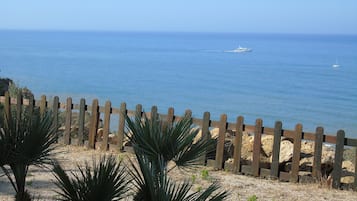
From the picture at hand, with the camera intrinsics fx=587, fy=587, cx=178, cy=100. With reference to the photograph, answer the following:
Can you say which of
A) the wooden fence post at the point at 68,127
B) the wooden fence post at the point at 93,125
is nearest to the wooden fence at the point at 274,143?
the wooden fence post at the point at 93,125

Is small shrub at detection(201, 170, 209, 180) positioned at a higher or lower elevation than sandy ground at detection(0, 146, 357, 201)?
higher

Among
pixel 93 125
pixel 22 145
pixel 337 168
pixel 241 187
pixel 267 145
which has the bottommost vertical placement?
pixel 241 187

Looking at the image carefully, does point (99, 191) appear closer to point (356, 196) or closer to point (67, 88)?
point (356, 196)

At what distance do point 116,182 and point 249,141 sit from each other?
7794mm

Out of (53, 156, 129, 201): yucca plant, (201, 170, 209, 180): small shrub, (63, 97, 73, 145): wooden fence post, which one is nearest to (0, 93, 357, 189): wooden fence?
(201, 170, 209, 180): small shrub

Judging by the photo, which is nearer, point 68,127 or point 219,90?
point 68,127

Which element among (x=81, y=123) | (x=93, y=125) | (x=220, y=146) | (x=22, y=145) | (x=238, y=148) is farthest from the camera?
(x=81, y=123)

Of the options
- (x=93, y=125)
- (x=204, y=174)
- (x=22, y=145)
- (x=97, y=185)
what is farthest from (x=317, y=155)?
(x=97, y=185)

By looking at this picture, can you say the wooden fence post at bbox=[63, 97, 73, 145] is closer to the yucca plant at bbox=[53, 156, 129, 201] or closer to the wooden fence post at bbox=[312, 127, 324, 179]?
the wooden fence post at bbox=[312, 127, 324, 179]

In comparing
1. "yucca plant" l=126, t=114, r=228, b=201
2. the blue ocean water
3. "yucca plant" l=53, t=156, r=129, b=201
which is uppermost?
"yucca plant" l=126, t=114, r=228, b=201

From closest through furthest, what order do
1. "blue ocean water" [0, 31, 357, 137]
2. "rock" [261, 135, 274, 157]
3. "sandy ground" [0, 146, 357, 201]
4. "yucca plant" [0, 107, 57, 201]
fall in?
"yucca plant" [0, 107, 57, 201]
"sandy ground" [0, 146, 357, 201]
"rock" [261, 135, 274, 157]
"blue ocean water" [0, 31, 357, 137]

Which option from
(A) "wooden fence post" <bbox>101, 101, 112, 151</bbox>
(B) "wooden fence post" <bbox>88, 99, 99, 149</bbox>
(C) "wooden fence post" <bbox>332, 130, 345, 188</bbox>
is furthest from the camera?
(B) "wooden fence post" <bbox>88, 99, 99, 149</bbox>

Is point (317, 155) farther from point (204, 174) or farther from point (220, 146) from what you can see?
point (204, 174)

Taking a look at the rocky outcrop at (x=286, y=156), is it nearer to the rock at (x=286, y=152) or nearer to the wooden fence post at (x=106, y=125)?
the rock at (x=286, y=152)
